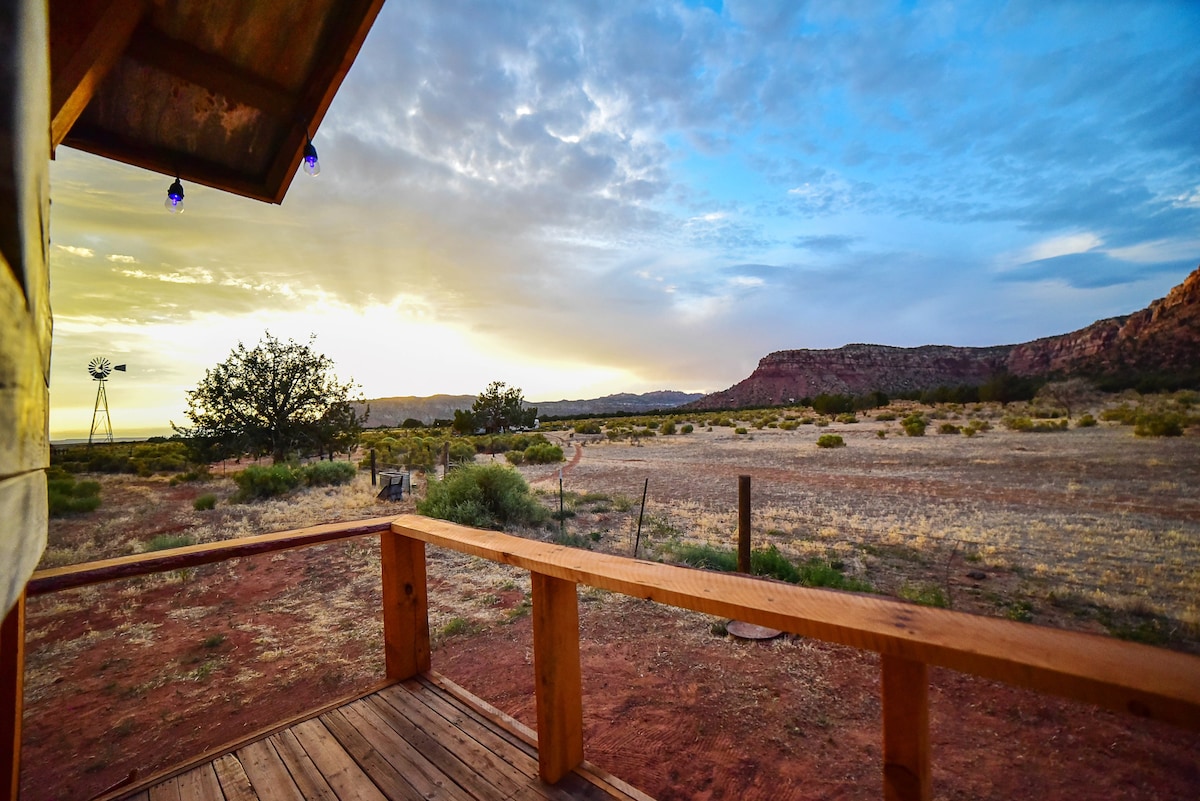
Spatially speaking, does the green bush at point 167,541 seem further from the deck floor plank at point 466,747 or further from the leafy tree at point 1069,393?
the leafy tree at point 1069,393

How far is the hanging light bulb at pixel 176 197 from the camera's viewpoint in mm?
2896

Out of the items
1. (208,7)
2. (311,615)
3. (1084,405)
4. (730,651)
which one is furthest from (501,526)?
(1084,405)

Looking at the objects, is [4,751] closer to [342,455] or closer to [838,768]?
[838,768]

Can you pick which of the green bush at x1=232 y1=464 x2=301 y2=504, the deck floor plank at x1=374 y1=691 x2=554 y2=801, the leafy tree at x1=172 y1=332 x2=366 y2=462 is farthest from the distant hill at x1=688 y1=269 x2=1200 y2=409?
the deck floor plank at x1=374 y1=691 x2=554 y2=801

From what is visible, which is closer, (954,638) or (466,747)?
(954,638)

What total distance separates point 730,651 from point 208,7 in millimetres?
5313

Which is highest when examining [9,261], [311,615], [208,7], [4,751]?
[208,7]

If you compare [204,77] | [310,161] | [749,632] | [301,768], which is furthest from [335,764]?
[749,632]

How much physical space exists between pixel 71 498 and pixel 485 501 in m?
10.6

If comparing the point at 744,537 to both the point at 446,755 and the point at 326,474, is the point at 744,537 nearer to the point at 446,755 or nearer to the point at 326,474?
the point at 446,755

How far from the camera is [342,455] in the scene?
2708 centimetres

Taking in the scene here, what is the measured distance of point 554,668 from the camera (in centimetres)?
195

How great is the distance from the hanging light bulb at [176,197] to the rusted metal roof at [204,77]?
92mm

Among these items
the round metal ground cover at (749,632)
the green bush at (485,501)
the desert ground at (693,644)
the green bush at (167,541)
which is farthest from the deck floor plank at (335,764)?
the green bush at (167,541)
